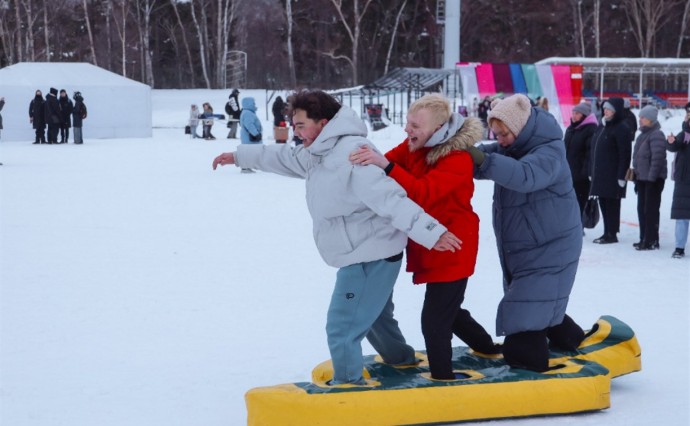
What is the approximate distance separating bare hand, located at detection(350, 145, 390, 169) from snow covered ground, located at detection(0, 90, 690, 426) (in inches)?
46.0

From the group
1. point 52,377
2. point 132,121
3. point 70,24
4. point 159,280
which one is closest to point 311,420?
point 52,377

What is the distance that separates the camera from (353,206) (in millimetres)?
3455

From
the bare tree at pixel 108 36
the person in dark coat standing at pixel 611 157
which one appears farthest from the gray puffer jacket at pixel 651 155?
the bare tree at pixel 108 36

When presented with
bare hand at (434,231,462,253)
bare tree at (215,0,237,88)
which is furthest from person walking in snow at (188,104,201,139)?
bare hand at (434,231,462,253)

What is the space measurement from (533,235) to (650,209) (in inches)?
175

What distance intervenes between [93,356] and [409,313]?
1.93 m

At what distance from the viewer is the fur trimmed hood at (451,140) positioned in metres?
3.50

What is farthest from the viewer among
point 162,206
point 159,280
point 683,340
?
point 162,206

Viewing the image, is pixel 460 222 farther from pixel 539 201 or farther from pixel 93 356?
pixel 93 356

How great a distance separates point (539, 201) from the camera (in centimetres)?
380

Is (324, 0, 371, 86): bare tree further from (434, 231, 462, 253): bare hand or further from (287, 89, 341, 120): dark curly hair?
(434, 231, 462, 253): bare hand

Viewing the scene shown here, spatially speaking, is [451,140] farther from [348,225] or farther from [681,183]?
[681,183]

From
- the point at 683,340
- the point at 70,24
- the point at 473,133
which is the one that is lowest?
the point at 683,340

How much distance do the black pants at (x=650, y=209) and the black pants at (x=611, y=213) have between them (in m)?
0.29
